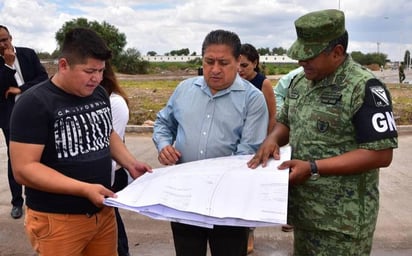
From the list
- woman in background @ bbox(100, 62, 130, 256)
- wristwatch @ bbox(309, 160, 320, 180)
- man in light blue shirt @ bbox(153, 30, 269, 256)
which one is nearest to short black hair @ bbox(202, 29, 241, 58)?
man in light blue shirt @ bbox(153, 30, 269, 256)

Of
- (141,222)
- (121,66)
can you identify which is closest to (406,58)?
(121,66)

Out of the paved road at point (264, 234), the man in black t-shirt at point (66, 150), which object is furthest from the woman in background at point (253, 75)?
the man in black t-shirt at point (66, 150)

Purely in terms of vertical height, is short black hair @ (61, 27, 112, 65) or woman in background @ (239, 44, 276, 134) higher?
short black hair @ (61, 27, 112, 65)

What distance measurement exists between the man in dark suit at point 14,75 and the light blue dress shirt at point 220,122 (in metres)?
2.75

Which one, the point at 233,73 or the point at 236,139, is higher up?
the point at 233,73

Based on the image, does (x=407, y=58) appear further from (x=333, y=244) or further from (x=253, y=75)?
(x=333, y=244)

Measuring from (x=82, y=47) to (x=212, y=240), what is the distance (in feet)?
3.78

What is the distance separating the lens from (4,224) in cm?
461

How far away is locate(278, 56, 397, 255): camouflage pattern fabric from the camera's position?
6.45 ft

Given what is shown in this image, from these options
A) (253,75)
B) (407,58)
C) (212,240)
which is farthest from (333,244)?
(407,58)

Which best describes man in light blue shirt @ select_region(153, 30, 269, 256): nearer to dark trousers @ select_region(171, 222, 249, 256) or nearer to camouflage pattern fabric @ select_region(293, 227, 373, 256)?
dark trousers @ select_region(171, 222, 249, 256)

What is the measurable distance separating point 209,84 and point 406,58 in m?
71.8

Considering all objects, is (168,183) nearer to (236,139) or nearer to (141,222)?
(236,139)

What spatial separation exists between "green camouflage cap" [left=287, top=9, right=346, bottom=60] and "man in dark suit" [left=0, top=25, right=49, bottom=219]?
341 centimetres
